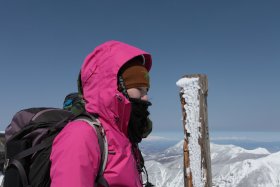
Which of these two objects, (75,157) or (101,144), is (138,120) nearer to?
(101,144)

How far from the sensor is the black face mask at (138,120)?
8.13ft

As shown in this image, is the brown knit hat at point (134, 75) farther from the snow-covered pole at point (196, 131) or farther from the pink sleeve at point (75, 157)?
the snow-covered pole at point (196, 131)

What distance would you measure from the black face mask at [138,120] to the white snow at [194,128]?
2.56 m

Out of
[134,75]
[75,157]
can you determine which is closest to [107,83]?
[134,75]

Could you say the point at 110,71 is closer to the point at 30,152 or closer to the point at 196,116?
the point at 30,152

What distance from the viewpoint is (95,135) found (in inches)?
79.2

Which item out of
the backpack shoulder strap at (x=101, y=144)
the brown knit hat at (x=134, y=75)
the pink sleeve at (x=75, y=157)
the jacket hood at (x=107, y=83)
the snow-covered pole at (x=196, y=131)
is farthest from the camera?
the snow-covered pole at (x=196, y=131)

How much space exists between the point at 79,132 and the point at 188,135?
3384 mm

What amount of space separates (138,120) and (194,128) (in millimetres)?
2720

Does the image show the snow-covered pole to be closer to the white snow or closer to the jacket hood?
the white snow

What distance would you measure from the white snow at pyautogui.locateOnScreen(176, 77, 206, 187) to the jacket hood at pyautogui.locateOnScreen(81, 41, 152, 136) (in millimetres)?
2754

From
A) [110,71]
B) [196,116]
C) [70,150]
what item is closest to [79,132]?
[70,150]

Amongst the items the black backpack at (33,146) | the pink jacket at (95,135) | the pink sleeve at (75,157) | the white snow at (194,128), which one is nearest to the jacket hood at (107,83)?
the pink jacket at (95,135)

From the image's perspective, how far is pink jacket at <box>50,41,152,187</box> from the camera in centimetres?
186
